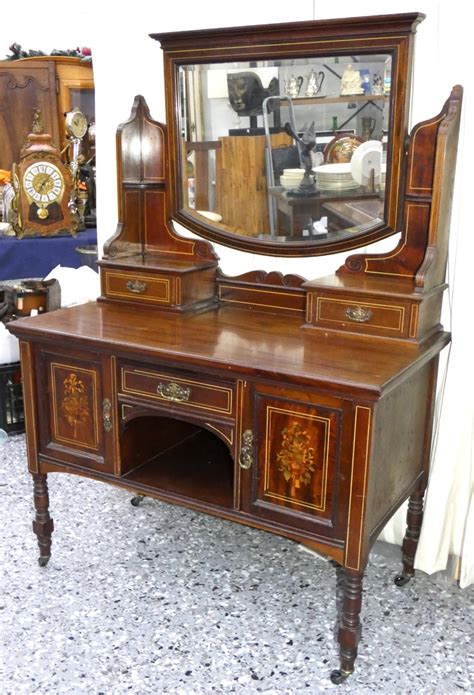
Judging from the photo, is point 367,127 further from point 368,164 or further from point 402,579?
point 402,579

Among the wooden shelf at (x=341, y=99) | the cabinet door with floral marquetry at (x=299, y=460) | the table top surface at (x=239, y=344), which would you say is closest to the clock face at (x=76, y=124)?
the table top surface at (x=239, y=344)

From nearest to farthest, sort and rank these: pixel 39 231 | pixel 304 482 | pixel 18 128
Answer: pixel 304 482 < pixel 39 231 < pixel 18 128

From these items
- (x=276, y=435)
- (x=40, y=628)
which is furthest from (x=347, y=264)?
(x=40, y=628)

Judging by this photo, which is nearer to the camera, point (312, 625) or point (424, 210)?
point (424, 210)

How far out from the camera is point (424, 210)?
6.33 ft

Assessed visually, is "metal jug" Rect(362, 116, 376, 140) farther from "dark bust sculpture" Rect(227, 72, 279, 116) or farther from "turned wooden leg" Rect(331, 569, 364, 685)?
"turned wooden leg" Rect(331, 569, 364, 685)

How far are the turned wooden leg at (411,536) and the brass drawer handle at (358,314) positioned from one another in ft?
1.90

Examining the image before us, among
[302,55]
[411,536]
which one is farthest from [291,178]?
[411,536]

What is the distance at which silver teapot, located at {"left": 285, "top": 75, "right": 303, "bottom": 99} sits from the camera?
2025 mm

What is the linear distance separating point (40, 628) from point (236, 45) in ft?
5.58

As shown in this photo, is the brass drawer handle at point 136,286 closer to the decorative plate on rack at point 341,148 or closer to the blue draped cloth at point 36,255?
the decorative plate on rack at point 341,148

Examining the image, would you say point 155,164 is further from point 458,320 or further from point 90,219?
point 90,219

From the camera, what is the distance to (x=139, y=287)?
2201 millimetres

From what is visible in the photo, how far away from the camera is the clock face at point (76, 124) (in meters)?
3.63
